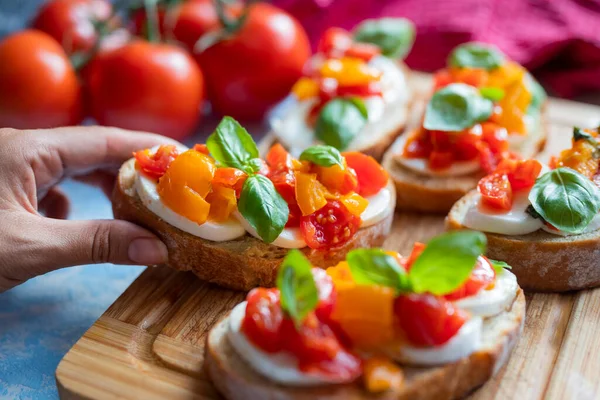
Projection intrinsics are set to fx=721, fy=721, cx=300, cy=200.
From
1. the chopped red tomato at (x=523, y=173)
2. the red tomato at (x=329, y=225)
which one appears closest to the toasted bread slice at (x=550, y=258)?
the chopped red tomato at (x=523, y=173)

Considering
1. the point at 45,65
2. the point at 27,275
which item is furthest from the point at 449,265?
the point at 45,65

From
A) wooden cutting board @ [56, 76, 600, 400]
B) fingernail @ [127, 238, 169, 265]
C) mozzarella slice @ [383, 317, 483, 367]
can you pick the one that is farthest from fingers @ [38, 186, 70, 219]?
mozzarella slice @ [383, 317, 483, 367]

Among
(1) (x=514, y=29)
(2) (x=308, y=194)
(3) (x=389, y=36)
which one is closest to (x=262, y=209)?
(2) (x=308, y=194)

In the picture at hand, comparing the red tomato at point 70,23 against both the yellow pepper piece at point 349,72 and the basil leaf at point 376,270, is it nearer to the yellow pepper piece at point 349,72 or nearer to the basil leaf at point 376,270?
the yellow pepper piece at point 349,72

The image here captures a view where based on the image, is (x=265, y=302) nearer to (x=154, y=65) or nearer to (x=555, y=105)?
(x=154, y=65)

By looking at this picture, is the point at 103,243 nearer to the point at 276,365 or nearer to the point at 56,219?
the point at 56,219
